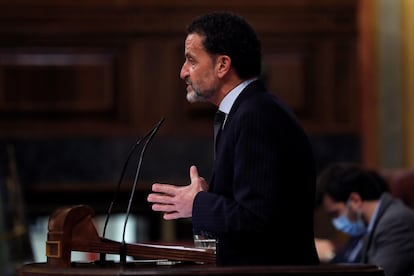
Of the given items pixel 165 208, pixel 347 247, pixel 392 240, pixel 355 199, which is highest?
pixel 165 208

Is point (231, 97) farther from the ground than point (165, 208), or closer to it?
farther from the ground

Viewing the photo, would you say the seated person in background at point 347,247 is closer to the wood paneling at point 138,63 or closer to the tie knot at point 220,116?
→ the wood paneling at point 138,63

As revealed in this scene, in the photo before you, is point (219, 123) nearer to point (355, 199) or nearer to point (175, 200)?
point (175, 200)

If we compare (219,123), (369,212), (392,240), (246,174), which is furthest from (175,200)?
(369,212)

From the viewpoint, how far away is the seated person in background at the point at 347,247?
416cm

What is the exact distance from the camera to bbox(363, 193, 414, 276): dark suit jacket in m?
3.79

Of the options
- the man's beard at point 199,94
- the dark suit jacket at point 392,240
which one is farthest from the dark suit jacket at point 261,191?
the dark suit jacket at point 392,240

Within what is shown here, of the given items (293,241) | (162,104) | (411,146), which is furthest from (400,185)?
(293,241)

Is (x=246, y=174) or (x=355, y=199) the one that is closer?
(x=246, y=174)

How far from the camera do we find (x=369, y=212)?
13.5 ft

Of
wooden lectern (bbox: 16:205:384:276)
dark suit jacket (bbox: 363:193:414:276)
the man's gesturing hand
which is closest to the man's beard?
the man's gesturing hand

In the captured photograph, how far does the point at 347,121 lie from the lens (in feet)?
18.2

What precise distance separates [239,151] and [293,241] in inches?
9.5

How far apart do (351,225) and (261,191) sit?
193 centimetres
